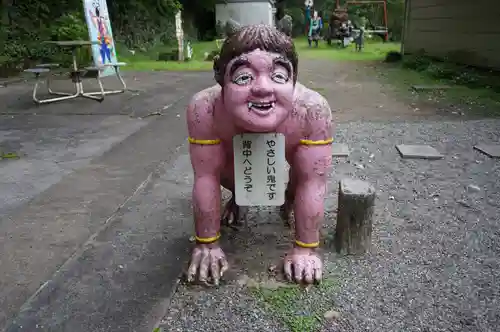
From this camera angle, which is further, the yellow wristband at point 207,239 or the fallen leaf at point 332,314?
the yellow wristband at point 207,239

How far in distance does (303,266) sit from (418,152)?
104 inches

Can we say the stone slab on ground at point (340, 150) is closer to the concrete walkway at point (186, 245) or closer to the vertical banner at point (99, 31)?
the concrete walkway at point (186, 245)

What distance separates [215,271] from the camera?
2.26 m

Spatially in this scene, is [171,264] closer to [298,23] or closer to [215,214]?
[215,214]

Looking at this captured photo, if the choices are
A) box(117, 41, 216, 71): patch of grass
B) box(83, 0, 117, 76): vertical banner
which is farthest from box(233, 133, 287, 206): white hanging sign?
box(117, 41, 216, 71): patch of grass

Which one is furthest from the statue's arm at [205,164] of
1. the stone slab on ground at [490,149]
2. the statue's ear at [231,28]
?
the stone slab on ground at [490,149]

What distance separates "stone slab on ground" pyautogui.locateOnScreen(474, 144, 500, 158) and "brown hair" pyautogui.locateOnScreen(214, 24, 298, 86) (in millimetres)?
3142

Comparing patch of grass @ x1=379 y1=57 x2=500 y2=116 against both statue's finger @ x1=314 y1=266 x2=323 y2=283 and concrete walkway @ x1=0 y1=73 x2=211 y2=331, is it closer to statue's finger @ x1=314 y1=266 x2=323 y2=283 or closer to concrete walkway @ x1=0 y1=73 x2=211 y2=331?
concrete walkway @ x1=0 y1=73 x2=211 y2=331

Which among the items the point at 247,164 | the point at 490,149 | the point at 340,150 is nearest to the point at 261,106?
the point at 247,164

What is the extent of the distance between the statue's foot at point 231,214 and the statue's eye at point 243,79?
44.7 inches

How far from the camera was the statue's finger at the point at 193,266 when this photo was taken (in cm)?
225

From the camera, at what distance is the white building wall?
72.7 ft

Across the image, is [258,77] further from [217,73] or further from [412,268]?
[412,268]

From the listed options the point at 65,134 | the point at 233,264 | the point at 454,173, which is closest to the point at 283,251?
the point at 233,264
